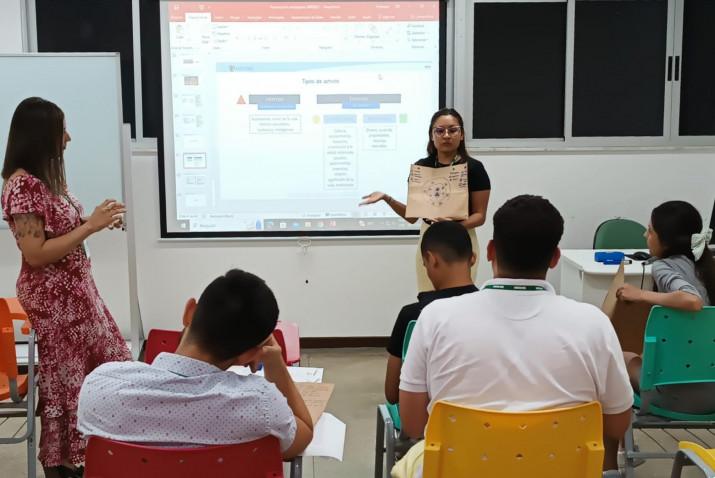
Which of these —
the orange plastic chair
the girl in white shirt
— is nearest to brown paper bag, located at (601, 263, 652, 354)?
the girl in white shirt

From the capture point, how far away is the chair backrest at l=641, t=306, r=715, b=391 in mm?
2150

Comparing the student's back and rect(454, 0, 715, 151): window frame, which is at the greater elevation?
rect(454, 0, 715, 151): window frame

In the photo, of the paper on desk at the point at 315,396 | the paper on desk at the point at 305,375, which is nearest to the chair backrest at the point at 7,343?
the paper on desk at the point at 305,375

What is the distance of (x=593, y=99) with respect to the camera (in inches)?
182

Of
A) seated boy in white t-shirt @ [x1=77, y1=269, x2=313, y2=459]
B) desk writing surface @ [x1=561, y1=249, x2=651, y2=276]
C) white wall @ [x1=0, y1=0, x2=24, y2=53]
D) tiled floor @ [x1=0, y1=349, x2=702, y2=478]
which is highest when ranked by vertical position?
white wall @ [x1=0, y1=0, x2=24, y2=53]

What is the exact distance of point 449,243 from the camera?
214 cm

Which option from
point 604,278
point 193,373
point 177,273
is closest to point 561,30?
point 604,278

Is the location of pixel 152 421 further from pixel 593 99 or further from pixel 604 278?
pixel 593 99

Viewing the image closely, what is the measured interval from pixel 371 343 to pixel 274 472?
3.32m

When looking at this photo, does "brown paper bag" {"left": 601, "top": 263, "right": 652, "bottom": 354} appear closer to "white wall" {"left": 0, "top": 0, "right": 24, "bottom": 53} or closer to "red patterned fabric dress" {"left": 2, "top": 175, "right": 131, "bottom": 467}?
"red patterned fabric dress" {"left": 2, "top": 175, "right": 131, "bottom": 467}

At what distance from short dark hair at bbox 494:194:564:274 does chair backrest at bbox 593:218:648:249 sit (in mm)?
2942

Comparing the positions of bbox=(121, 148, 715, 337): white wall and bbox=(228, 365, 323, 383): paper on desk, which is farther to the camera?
bbox=(121, 148, 715, 337): white wall

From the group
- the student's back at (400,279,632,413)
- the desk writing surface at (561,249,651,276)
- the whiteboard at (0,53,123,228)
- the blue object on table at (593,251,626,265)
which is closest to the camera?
the student's back at (400,279,632,413)

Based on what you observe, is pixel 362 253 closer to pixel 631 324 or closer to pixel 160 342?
pixel 631 324
